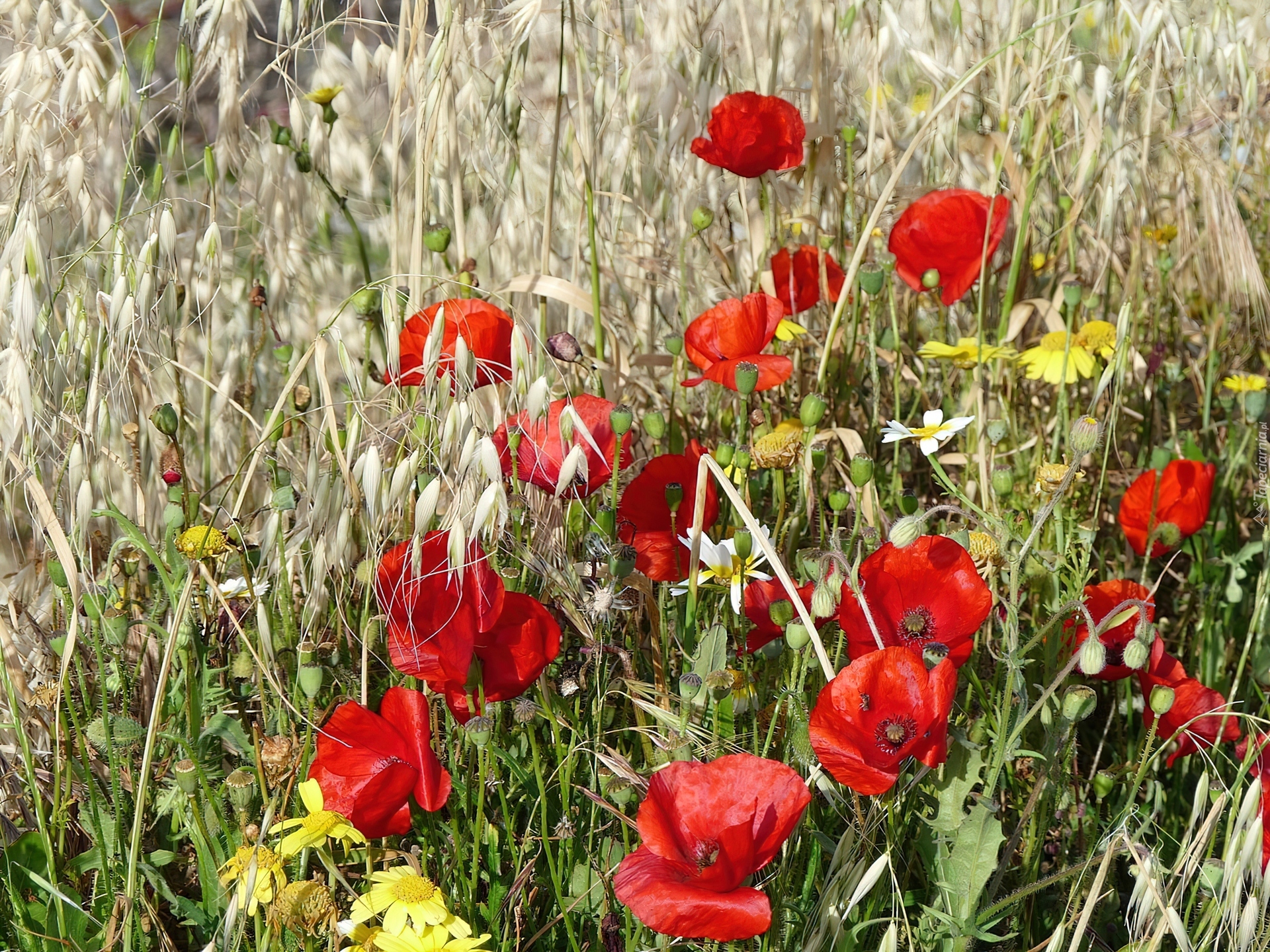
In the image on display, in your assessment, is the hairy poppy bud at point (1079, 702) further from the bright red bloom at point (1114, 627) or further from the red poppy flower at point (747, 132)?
the red poppy flower at point (747, 132)

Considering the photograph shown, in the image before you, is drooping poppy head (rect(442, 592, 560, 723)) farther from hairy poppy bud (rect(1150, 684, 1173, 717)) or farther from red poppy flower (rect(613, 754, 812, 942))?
hairy poppy bud (rect(1150, 684, 1173, 717))

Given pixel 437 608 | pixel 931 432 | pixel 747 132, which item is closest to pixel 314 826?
pixel 437 608

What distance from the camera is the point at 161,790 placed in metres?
1.25

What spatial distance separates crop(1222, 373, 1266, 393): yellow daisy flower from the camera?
1.77m

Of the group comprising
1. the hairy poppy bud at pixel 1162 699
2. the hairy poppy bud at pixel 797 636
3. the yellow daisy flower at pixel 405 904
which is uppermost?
the hairy poppy bud at pixel 797 636

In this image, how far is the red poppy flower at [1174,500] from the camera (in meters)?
1.49

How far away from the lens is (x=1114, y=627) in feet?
3.98

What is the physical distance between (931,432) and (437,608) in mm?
726

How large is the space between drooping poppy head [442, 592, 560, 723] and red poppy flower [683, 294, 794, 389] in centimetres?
42

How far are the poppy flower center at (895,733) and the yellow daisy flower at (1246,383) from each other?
1040mm

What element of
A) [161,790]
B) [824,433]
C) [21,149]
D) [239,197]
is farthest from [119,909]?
[239,197]

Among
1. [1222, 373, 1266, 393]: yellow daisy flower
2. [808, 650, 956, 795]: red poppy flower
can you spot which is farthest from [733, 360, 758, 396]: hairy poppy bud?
[1222, 373, 1266, 393]: yellow daisy flower

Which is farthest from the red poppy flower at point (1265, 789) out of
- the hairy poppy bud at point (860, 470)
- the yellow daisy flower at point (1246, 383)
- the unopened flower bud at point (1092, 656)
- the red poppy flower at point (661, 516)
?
the yellow daisy flower at point (1246, 383)

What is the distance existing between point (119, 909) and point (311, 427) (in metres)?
0.47
